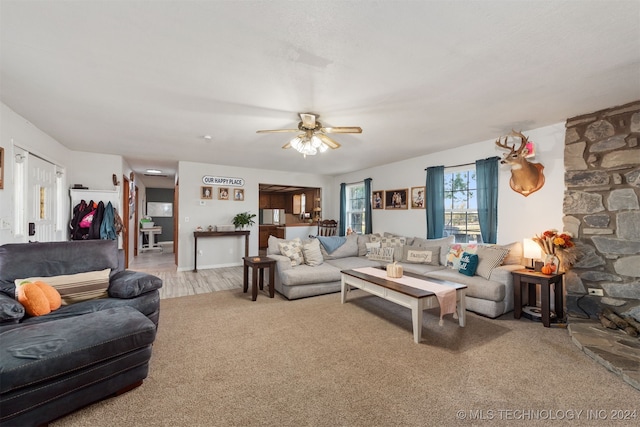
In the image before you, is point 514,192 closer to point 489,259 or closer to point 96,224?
point 489,259

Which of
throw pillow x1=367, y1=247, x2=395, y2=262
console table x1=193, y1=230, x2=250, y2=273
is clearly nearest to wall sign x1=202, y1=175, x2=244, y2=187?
console table x1=193, y1=230, x2=250, y2=273

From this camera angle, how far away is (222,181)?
6250mm

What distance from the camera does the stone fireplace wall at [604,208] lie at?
110 inches

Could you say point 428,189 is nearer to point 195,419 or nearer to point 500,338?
point 500,338

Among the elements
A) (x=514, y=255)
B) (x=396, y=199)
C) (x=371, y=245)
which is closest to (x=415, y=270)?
(x=371, y=245)

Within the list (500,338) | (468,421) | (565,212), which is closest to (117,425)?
(468,421)

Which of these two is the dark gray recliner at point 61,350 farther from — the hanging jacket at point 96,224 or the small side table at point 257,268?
the hanging jacket at point 96,224

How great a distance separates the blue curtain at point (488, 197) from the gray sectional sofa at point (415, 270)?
1.17 ft

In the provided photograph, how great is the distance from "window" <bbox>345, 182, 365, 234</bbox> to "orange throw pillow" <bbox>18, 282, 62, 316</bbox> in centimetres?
574

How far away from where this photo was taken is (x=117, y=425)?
61.9 inches

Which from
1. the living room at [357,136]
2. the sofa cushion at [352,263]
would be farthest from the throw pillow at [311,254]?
the living room at [357,136]

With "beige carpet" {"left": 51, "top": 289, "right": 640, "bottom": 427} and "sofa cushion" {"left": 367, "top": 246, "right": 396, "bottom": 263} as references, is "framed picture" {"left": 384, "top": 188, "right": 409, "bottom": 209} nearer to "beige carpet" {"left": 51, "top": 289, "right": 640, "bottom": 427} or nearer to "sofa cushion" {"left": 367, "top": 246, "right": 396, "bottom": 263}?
"sofa cushion" {"left": 367, "top": 246, "right": 396, "bottom": 263}

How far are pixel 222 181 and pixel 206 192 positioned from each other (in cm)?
44

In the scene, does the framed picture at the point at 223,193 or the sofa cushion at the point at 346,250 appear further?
the framed picture at the point at 223,193
